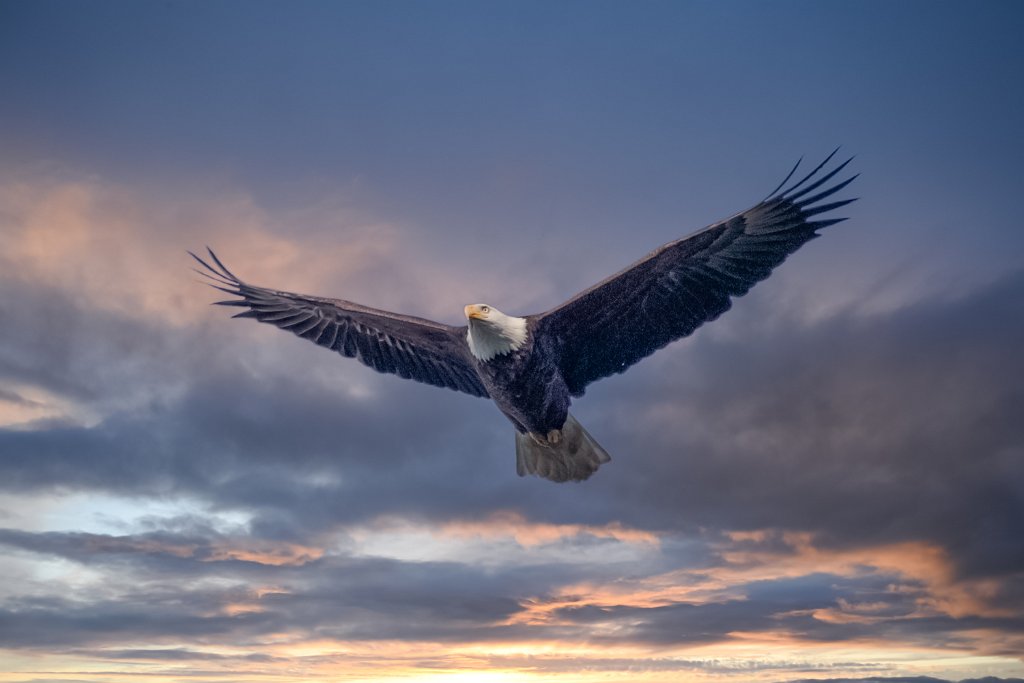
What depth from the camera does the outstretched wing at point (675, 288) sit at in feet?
27.3

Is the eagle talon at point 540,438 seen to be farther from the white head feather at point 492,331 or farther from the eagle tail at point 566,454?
the white head feather at point 492,331

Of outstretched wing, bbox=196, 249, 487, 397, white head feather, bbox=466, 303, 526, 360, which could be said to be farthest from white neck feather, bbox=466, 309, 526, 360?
outstretched wing, bbox=196, 249, 487, 397

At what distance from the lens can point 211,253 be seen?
30.7 ft

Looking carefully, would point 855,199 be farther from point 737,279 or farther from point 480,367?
point 480,367

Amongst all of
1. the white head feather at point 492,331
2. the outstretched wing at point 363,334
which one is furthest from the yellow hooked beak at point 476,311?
the outstretched wing at point 363,334

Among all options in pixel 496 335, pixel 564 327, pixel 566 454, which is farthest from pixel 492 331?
pixel 566 454

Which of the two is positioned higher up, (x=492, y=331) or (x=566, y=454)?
(x=492, y=331)

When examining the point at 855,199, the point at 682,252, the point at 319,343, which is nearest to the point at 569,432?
the point at 682,252

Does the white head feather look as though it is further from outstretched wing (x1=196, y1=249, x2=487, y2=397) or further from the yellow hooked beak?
outstretched wing (x1=196, y1=249, x2=487, y2=397)

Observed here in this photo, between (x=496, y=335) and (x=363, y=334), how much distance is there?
89.7 inches

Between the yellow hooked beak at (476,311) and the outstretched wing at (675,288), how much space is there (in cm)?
67

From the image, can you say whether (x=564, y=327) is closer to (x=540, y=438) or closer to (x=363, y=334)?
(x=540, y=438)

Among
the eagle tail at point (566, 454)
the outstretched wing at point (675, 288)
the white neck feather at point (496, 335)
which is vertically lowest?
the eagle tail at point (566, 454)

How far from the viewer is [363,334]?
9.79 metres
